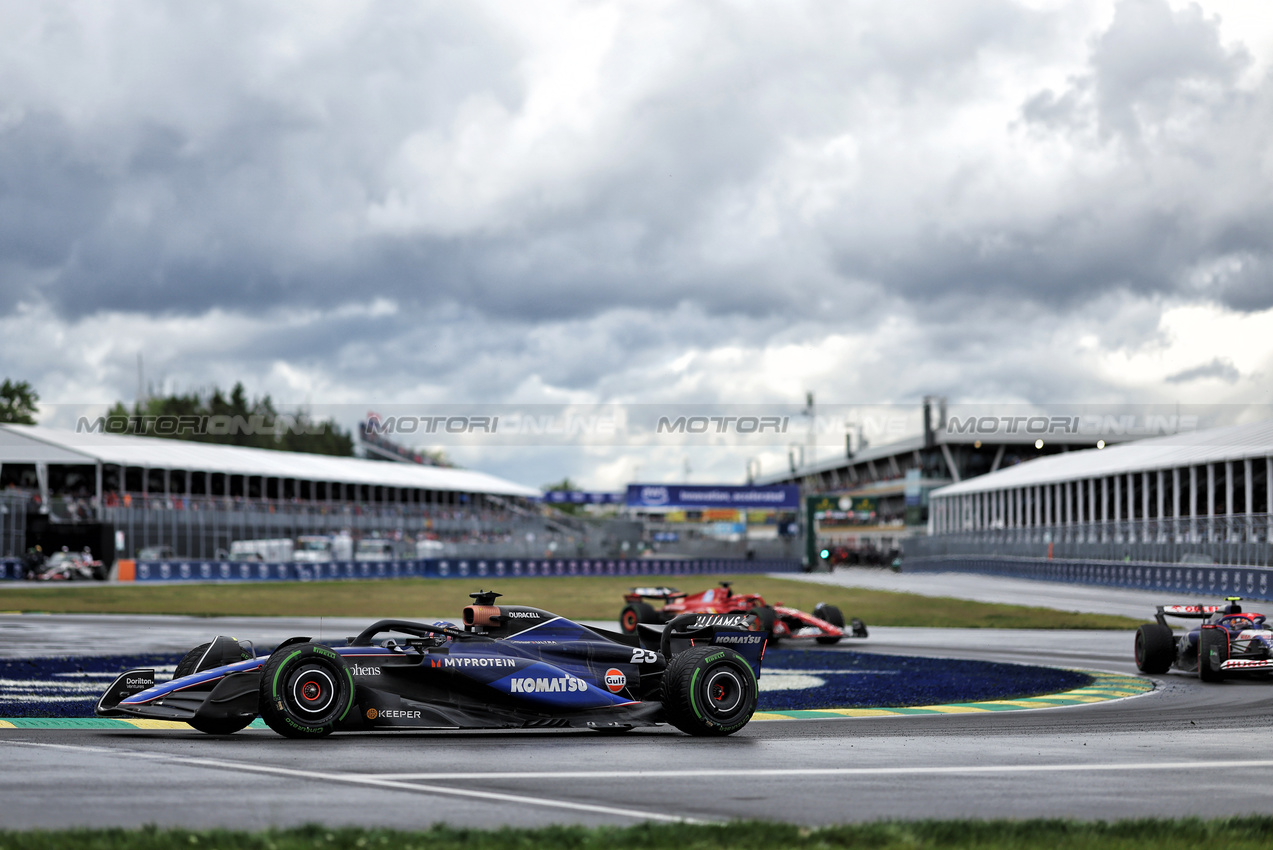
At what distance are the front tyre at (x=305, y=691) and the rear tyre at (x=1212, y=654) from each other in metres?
13.0

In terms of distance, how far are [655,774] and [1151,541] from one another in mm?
46272

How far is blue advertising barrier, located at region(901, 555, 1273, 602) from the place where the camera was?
1641 inches

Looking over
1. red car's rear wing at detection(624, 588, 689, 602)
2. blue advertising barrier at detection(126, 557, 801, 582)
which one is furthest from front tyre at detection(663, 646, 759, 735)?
blue advertising barrier at detection(126, 557, 801, 582)

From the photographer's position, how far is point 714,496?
93188mm

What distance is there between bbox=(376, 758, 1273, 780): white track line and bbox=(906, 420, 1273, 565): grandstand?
3493cm

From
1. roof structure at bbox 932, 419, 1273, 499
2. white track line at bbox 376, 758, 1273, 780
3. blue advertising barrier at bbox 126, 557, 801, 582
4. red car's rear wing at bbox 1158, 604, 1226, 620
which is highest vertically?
roof structure at bbox 932, 419, 1273, 499

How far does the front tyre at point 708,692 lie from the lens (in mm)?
11969

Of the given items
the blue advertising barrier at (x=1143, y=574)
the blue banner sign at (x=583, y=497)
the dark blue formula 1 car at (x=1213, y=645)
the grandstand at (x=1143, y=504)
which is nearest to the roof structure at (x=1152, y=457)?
the grandstand at (x=1143, y=504)

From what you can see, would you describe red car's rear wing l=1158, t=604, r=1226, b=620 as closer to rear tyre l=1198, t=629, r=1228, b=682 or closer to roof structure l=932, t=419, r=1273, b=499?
rear tyre l=1198, t=629, r=1228, b=682

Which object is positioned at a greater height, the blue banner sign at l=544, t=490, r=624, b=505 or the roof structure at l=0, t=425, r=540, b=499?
the roof structure at l=0, t=425, r=540, b=499

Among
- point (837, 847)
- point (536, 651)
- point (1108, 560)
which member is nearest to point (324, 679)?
point (536, 651)

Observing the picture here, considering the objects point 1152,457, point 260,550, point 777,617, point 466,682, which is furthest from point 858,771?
point 260,550

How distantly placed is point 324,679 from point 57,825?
4.05m

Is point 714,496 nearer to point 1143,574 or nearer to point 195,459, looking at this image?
point 195,459
